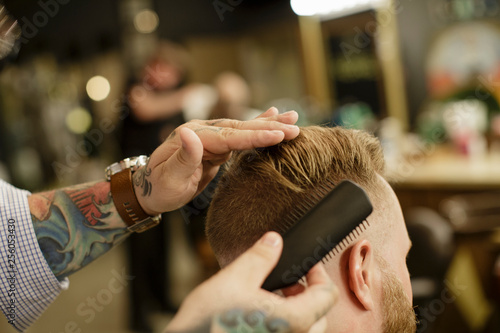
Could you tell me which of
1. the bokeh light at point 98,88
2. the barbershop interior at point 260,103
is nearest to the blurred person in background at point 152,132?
the barbershop interior at point 260,103

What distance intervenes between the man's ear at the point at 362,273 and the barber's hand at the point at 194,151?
0.30 m

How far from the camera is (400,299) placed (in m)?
1.06

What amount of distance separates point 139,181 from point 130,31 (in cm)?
574

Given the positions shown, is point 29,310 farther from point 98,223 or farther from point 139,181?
point 139,181

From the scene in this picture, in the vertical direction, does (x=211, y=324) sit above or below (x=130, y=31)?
below

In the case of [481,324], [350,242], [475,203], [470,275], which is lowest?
[481,324]

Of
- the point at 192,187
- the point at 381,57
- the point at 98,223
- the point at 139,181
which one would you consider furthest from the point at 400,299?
the point at 381,57

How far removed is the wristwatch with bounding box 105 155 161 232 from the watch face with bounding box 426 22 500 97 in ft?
11.8

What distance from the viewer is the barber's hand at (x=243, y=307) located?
0.73 meters

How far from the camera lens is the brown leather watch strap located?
125 cm

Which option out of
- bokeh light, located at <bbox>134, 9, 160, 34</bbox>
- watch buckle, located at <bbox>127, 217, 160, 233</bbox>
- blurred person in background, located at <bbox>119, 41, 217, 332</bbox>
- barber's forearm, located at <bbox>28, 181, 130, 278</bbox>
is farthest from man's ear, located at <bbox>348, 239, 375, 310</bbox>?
bokeh light, located at <bbox>134, 9, 160, 34</bbox>

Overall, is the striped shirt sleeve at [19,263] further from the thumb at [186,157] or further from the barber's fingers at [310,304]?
the barber's fingers at [310,304]

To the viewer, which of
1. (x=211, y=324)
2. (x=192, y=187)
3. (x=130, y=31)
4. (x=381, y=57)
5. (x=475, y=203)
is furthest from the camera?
(x=130, y=31)

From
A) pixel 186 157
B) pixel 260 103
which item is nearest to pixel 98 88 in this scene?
pixel 260 103
